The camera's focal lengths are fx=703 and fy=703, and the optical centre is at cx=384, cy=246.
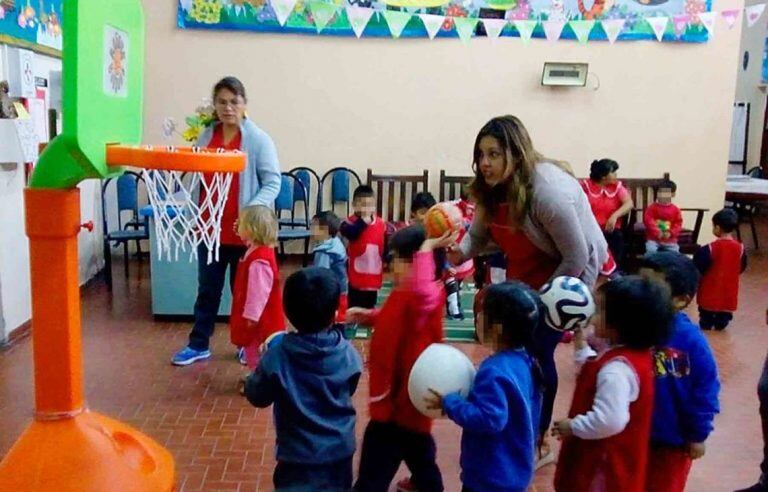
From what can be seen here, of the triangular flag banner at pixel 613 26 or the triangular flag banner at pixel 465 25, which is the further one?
the triangular flag banner at pixel 613 26

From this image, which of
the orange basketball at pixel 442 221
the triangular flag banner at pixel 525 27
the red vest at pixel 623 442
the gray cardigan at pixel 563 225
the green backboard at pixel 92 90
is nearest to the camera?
the red vest at pixel 623 442

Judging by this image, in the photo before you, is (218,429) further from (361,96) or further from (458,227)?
(361,96)

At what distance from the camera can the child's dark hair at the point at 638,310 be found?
1.89 meters

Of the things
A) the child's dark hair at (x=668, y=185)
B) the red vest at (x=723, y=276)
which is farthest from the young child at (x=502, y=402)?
the child's dark hair at (x=668, y=185)

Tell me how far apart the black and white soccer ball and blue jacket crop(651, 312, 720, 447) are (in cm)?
23

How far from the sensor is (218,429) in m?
3.25

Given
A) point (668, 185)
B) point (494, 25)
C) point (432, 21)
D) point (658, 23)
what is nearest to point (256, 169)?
point (432, 21)

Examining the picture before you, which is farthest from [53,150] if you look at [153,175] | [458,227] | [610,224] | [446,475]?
[610,224]

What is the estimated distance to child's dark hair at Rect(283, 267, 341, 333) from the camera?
196 cm

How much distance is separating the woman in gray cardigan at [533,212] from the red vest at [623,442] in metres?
0.48

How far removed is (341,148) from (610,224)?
2844 mm

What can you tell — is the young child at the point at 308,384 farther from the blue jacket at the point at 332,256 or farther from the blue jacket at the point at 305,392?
the blue jacket at the point at 332,256

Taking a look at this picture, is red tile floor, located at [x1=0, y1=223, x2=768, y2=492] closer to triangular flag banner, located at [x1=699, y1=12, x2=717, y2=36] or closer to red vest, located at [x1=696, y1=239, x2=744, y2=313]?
red vest, located at [x1=696, y1=239, x2=744, y2=313]

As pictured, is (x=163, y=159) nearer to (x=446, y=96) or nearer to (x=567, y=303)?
(x=567, y=303)
